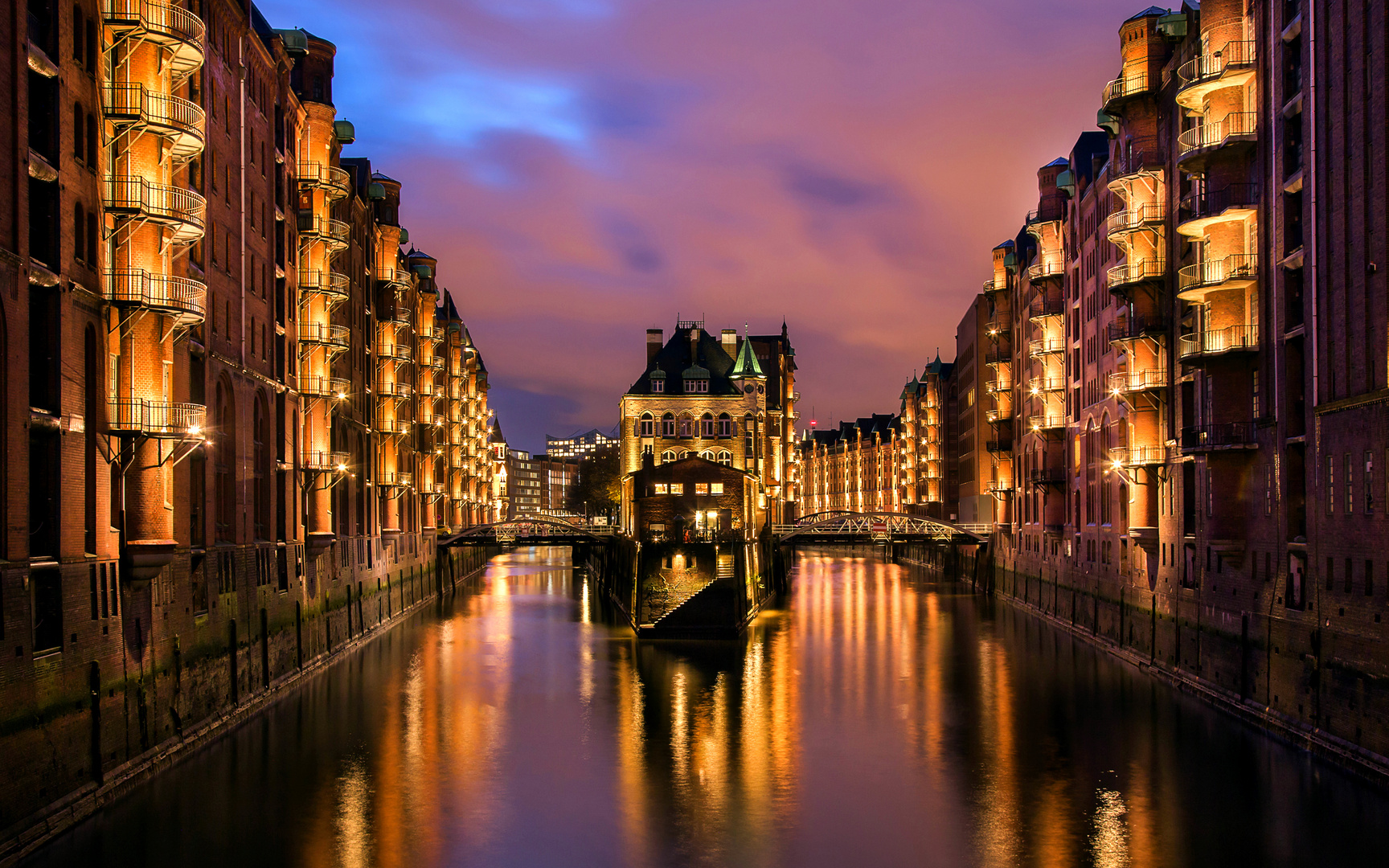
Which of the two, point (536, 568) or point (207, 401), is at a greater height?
point (207, 401)

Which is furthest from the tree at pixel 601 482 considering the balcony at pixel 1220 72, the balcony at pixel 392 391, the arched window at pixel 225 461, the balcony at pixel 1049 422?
the balcony at pixel 1220 72

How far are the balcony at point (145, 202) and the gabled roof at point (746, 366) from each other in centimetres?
7433

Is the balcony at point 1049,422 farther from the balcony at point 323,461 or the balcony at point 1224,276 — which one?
the balcony at point 323,461

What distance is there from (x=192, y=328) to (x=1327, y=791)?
106ft

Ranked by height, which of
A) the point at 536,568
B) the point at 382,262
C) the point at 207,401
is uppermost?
the point at 382,262

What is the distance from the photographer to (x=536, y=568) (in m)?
136

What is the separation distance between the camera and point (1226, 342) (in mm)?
39375

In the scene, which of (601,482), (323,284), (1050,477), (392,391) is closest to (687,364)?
(392,391)

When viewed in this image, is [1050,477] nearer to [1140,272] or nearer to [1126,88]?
[1140,272]

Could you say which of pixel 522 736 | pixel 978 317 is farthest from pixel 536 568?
pixel 522 736

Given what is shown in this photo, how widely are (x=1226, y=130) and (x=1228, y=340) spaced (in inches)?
258

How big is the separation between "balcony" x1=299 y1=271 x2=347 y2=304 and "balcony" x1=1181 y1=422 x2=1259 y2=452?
34.9 metres

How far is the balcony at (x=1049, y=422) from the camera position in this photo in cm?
7231

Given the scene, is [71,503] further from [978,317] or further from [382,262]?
[978,317]
